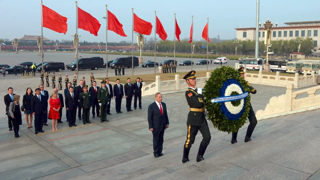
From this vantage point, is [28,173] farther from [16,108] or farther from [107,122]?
[107,122]

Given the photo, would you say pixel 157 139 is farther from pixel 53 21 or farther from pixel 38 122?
pixel 53 21

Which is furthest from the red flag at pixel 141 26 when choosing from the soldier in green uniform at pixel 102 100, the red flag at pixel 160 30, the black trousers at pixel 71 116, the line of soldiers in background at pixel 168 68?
the black trousers at pixel 71 116

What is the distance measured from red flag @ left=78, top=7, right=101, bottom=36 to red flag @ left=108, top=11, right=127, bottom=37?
171 cm

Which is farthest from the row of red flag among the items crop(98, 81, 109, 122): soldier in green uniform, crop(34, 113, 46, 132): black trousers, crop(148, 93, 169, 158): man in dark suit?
crop(148, 93, 169, 158): man in dark suit

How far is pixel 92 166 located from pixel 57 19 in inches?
615

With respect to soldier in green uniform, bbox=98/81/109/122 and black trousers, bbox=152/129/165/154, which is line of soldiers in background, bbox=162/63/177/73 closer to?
soldier in green uniform, bbox=98/81/109/122

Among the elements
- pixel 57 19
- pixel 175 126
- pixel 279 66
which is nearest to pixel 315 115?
pixel 175 126

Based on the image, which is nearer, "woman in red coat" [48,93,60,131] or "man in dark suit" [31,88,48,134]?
"man in dark suit" [31,88,48,134]

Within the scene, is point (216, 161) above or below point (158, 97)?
below

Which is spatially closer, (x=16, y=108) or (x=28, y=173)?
(x=28, y=173)

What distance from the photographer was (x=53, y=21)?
20.5 meters

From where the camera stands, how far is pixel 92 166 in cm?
743

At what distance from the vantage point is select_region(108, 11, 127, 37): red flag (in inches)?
974

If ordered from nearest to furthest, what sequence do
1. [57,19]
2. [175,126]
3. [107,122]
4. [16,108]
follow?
[16,108]
[175,126]
[107,122]
[57,19]
